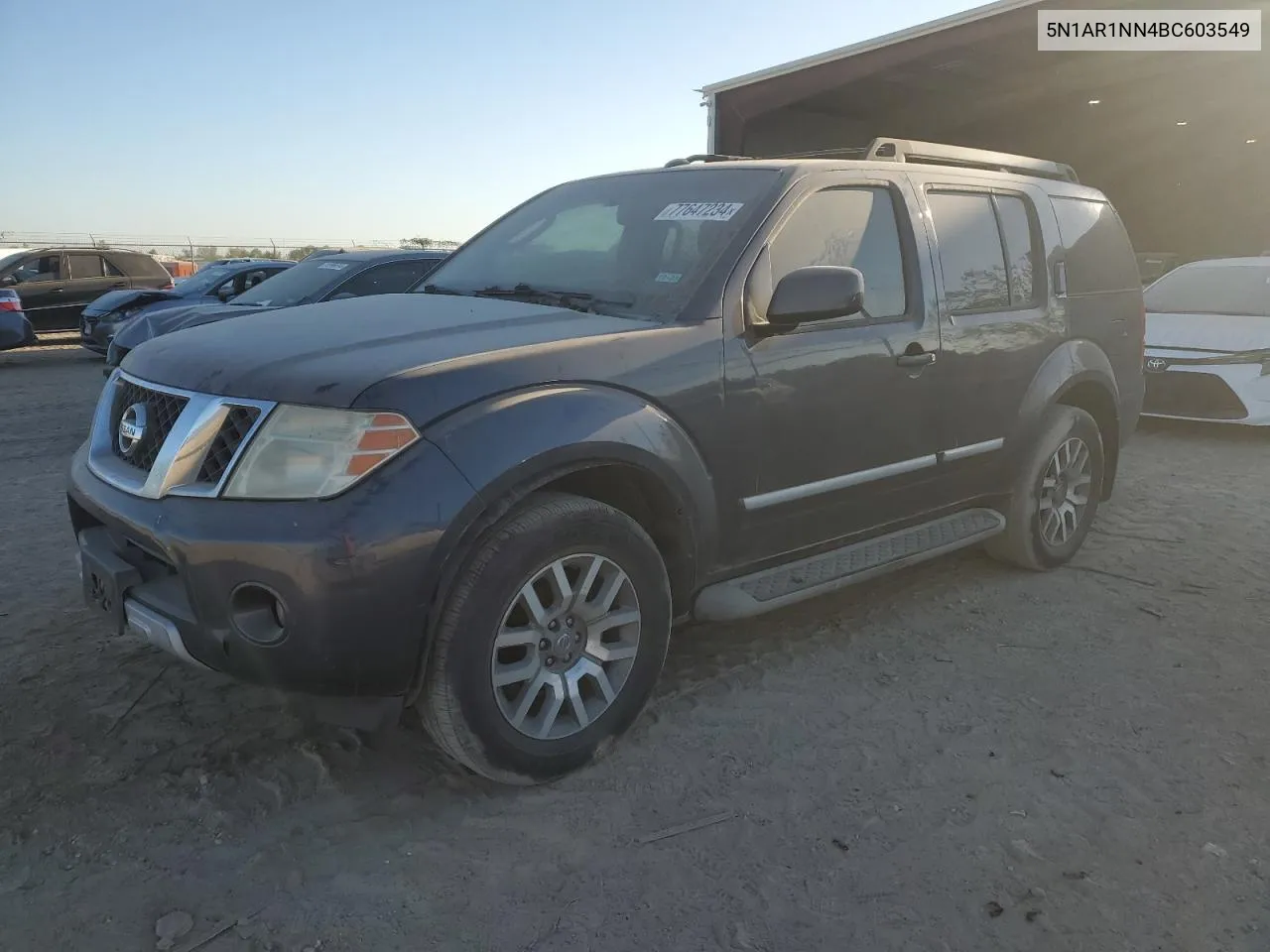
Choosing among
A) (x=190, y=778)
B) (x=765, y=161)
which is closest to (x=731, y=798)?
(x=190, y=778)

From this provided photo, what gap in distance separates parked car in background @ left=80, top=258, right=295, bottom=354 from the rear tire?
31.1 ft

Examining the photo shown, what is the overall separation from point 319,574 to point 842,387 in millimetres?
1955

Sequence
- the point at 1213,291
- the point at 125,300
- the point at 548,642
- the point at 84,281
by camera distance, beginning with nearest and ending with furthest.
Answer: the point at 548,642 < the point at 1213,291 < the point at 125,300 < the point at 84,281

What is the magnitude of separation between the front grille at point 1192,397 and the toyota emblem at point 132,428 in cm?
748

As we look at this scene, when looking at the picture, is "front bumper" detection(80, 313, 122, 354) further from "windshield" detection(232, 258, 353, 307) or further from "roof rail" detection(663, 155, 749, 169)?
"roof rail" detection(663, 155, 749, 169)

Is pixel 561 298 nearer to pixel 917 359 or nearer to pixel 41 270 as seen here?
pixel 917 359

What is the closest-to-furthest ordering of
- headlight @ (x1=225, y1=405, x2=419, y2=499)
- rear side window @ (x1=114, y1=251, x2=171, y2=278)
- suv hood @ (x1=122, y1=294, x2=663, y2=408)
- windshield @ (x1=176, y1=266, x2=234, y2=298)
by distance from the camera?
1. headlight @ (x1=225, y1=405, x2=419, y2=499)
2. suv hood @ (x1=122, y1=294, x2=663, y2=408)
3. windshield @ (x1=176, y1=266, x2=234, y2=298)
4. rear side window @ (x1=114, y1=251, x2=171, y2=278)

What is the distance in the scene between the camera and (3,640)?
11.9ft

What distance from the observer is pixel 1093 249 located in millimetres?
4809

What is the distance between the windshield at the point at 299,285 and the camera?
311 inches

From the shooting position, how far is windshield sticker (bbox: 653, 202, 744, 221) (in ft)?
11.1

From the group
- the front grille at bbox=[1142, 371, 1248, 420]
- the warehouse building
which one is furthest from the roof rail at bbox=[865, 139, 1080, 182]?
the warehouse building

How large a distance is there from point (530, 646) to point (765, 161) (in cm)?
212

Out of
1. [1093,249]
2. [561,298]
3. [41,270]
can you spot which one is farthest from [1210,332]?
[41,270]
